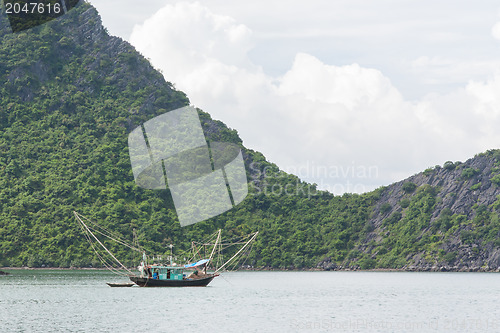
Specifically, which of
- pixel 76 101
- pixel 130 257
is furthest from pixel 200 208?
pixel 76 101

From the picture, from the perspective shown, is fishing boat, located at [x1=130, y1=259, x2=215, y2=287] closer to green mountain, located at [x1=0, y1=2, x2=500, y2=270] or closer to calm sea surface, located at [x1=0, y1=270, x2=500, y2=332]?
calm sea surface, located at [x1=0, y1=270, x2=500, y2=332]

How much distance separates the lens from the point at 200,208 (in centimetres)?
14900

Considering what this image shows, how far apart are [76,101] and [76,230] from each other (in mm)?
47659

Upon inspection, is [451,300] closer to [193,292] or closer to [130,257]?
[193,292]

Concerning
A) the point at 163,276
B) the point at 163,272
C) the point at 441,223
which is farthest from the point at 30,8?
the point at 163,276

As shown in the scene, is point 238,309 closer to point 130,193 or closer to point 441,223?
point 130,193

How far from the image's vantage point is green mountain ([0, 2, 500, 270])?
128m

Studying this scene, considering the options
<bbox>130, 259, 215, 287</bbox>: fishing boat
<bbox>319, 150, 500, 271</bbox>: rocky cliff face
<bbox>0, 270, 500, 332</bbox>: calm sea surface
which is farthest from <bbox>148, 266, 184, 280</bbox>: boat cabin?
<bbox>319, 150, 500, 271</bbox>: rocky cliff face

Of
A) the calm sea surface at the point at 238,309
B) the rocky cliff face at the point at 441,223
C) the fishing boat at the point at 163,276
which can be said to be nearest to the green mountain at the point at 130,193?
the rocky cliff face at the point at 441,223

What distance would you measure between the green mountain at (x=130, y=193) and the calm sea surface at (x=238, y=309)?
1608 inches

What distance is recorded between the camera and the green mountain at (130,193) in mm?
127500

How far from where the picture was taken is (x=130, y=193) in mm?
141375

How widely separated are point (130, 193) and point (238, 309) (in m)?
82.9

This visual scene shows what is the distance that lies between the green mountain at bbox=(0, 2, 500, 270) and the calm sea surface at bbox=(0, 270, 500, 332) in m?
40.8
